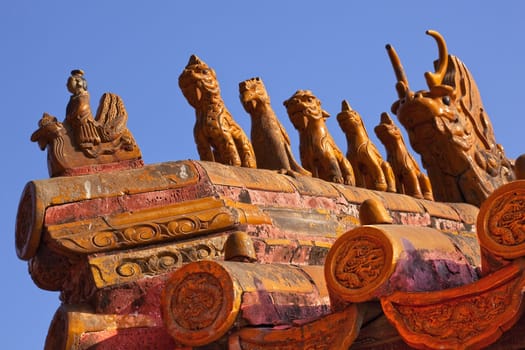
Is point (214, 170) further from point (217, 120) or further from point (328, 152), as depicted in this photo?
point (328, 152)

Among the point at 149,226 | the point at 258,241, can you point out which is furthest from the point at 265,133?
the point at 149,226

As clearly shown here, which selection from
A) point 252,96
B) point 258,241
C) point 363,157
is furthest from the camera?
point 363,157

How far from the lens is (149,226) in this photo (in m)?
8.30

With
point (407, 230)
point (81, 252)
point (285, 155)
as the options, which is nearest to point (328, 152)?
point (285, 155)

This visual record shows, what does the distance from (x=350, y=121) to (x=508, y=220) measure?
6671 millimetres

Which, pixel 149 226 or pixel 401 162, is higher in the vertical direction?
pixel 401 162

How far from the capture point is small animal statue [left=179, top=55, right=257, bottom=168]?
10906 mm

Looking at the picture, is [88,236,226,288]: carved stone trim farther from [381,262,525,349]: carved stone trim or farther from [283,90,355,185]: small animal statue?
[283,90,355,185]: small animal statue

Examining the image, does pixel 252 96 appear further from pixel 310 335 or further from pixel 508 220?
pixel 508 220

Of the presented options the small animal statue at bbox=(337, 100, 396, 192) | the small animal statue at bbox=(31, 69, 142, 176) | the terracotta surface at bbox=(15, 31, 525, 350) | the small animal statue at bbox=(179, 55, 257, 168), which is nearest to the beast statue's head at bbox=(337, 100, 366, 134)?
the small animal statue at bbox=(337, 100, 396, 192)

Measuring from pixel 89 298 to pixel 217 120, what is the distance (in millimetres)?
3419

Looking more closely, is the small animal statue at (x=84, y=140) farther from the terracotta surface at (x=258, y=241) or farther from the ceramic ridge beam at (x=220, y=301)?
the ceramic ridge beam at (x=220, y=301)

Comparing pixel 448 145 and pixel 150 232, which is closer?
pixel 150 232

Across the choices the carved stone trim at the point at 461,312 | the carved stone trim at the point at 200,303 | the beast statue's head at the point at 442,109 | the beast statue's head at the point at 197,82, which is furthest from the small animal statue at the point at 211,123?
the carved stone trim at the point at 461,312
